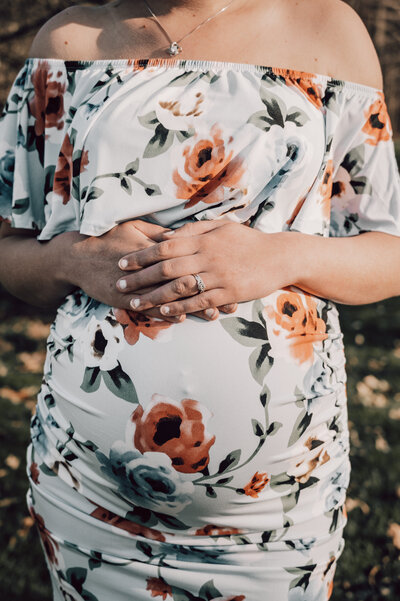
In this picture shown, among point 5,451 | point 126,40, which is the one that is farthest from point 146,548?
point 5,451

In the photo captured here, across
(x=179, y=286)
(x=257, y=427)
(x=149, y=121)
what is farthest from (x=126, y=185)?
(x=257, y=427)

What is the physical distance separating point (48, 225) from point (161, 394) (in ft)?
1.81

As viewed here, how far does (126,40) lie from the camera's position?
1.54 metres

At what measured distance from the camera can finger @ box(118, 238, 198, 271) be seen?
1.33 m

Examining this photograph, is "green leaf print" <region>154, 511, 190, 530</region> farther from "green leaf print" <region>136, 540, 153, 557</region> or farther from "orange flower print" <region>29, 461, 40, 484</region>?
"orange flower print" <region>29, 461, 40, 484</region>

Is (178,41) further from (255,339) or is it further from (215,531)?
(215,531)

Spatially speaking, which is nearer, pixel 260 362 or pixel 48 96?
pixel 260 362

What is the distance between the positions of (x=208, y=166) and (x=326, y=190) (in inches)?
12.6

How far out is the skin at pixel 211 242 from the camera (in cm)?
134

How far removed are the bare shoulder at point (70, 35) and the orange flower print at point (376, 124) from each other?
0.71m

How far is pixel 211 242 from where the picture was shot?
1.34 metres

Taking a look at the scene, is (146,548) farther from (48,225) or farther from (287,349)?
(48,225)

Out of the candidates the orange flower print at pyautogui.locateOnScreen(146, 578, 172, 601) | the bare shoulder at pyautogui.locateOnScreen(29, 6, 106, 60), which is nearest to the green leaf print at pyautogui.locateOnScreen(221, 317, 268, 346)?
the orange flower print at pyautogui.locateOnScreen(146, 578, 172, 601)

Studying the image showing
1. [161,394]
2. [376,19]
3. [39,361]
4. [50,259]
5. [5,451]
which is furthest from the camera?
[376,19]
